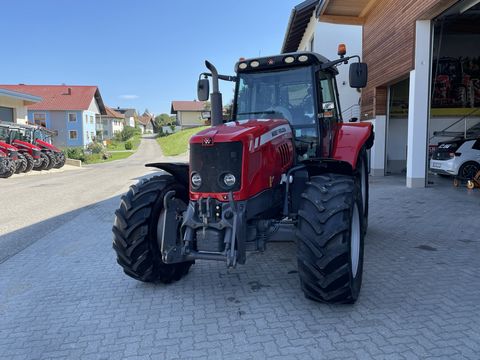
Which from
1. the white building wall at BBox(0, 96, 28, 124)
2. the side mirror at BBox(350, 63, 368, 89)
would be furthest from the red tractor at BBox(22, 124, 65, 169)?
the side mirror at BBox(350, 63, 368, 89)

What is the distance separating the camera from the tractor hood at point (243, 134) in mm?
3574

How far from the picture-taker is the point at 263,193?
3.84 m

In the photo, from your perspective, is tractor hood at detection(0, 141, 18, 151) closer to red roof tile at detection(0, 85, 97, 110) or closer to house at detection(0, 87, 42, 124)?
house at detection(0, 87, 42, 124)

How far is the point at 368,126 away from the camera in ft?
19.1

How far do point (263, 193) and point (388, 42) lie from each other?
424 inches

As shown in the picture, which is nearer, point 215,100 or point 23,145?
point 215,100

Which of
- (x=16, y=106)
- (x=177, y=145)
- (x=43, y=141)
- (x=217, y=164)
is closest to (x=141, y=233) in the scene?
(x=217, y=164)

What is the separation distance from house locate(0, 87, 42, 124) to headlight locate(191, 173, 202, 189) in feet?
78.5

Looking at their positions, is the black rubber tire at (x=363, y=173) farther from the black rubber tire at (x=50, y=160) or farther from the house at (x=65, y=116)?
the house at (x=65, y=116)

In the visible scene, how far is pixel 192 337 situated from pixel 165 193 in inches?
61.5

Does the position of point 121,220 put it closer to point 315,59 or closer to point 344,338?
point 344,338

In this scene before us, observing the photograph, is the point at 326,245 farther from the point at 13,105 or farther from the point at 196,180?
the point at 13,105

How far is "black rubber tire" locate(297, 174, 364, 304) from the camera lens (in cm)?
331

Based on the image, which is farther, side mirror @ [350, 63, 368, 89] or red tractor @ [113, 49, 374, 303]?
side mirror @ [350, 63, 368, 89]
